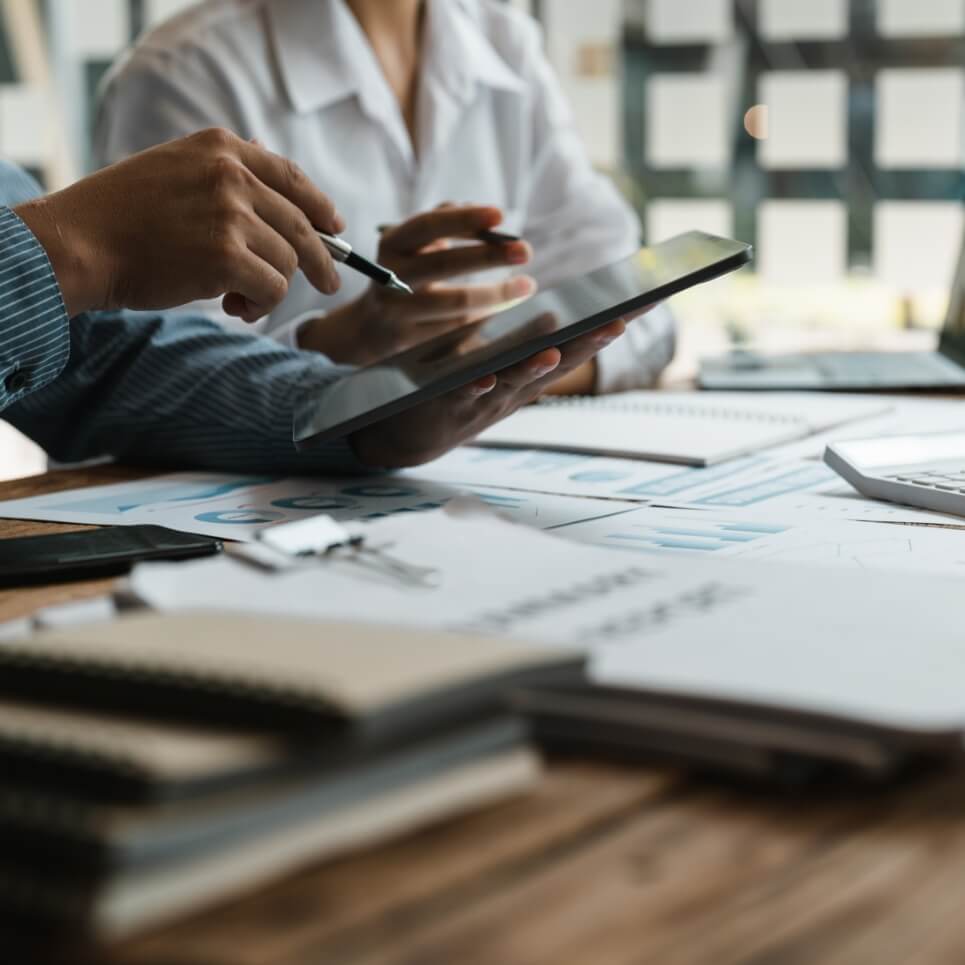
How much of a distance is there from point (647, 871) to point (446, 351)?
1.90ft

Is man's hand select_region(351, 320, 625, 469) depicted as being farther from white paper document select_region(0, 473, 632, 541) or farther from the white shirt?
the white shirt

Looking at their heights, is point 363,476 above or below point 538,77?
below

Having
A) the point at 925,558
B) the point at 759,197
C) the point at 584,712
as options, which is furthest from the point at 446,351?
the point at 759,197

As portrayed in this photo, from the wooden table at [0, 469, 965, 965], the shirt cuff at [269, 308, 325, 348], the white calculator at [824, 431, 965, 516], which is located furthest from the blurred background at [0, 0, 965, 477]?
the wooden table at [0, 469, 965, 965]

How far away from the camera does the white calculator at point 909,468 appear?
0.77 meters

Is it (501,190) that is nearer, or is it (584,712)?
(584,712)

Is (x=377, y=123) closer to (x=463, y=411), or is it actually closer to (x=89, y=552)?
(x=463, y=411)

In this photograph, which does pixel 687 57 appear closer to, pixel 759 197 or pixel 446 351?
pixel 759 197

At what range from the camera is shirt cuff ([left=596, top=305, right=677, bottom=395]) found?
1.33m

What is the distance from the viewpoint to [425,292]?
114cm

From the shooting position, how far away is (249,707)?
1.05ft

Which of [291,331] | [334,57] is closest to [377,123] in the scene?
[334,57]

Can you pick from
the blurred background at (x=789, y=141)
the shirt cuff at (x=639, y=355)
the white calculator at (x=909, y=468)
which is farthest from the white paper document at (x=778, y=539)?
the blurred background at (x=789, y=141)

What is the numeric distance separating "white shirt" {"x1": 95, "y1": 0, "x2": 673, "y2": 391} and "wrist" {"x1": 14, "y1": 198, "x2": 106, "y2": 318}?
1.67 ft
